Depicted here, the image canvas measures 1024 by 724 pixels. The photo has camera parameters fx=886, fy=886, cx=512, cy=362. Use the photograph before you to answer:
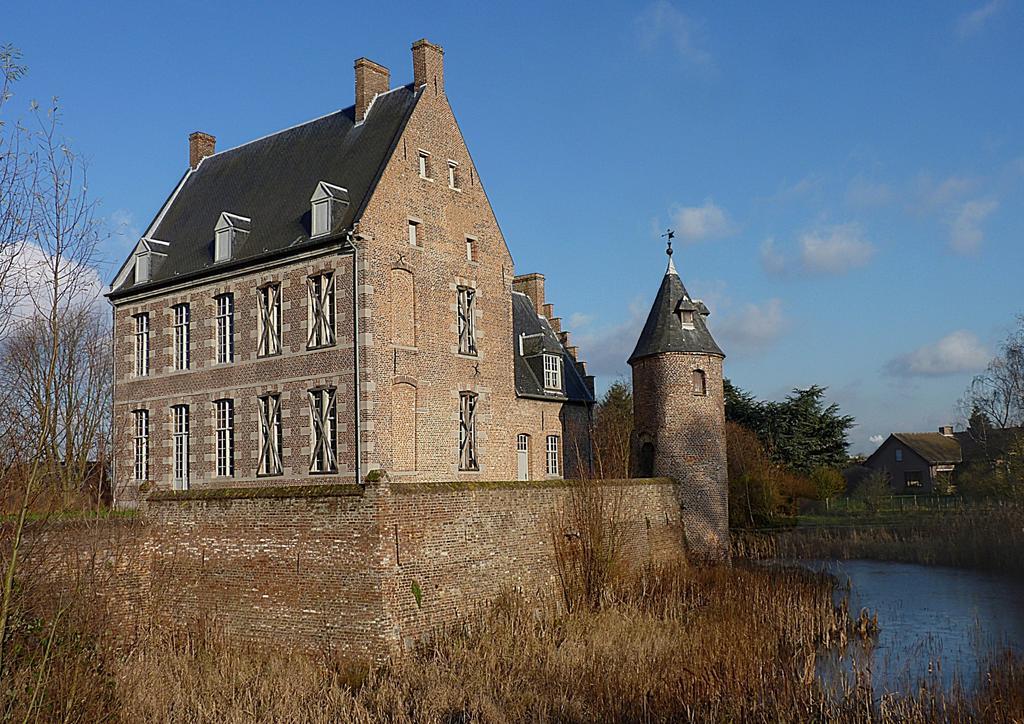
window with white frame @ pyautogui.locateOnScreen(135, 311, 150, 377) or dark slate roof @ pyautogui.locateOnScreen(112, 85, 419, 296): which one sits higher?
dark slate roof @ pyautogui.locateOnScreen(112, 85, 419, 296)

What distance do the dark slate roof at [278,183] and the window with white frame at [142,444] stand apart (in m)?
3.37

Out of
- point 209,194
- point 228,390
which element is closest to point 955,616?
point 228,390

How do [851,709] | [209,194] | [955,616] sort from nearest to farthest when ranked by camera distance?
[851,709], [955,616], [209,194]

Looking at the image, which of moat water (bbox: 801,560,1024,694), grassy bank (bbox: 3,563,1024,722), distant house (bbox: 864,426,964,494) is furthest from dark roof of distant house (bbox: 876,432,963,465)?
grassy bank (bbox: 3,563,1024,722)

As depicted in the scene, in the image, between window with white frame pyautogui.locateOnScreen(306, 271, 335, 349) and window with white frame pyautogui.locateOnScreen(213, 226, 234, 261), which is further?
window with white frame pyautogui.locateOnScreen(213, 226, 234, 261)

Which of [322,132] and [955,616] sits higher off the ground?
[322,132]

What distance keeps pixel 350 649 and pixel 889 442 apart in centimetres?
5282

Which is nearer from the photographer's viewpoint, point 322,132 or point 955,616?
point 955,616

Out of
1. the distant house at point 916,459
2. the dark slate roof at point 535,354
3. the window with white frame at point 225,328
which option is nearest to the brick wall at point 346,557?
the window with white frame at point 225,328

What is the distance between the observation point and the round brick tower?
75.4 feet

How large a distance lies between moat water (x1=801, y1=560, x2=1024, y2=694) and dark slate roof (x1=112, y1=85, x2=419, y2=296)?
509 inches

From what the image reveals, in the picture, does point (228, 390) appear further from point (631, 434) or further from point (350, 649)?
point (631, 434)

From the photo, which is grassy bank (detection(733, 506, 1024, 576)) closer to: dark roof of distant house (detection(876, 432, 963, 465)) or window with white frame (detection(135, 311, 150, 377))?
window with white frame (detection(135, 311, 150, 377))

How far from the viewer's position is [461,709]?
10781 millimetres
